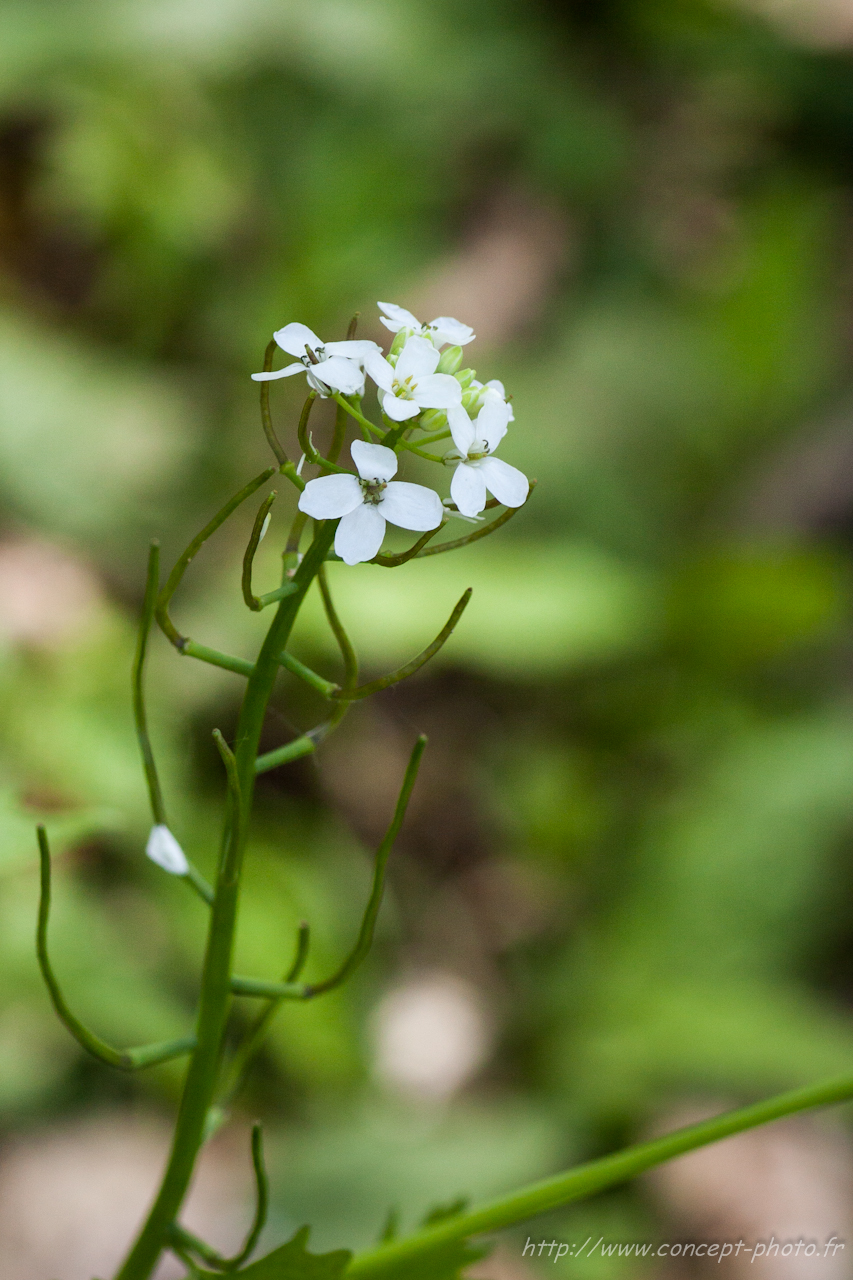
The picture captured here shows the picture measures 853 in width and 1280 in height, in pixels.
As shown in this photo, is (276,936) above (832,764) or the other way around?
the other way around

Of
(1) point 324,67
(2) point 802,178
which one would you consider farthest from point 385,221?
(2) point 802,178

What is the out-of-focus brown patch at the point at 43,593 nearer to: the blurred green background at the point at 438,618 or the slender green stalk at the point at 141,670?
the blurred green background at the point at 438,618

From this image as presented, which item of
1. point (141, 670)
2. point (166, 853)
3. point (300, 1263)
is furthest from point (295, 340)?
point (300, 1263)

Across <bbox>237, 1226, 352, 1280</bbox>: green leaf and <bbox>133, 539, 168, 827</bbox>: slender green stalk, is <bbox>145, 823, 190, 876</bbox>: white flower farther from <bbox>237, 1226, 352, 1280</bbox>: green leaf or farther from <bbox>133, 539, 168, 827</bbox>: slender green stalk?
<bbox>237, 1226, 352, 1280</bbox>: green leaf

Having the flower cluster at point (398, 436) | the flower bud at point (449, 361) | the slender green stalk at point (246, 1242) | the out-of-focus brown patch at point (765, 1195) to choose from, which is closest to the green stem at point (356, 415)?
the flower cluster at point (398, 436)

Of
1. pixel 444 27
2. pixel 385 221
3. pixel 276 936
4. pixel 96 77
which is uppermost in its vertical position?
pixel 444 27

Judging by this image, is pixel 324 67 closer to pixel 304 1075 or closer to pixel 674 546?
pixel 674 546
